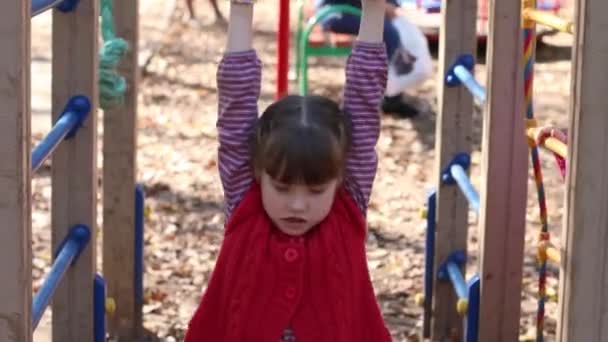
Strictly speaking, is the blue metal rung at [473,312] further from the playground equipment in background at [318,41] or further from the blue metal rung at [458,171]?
the playground equipment in background at [318,41]

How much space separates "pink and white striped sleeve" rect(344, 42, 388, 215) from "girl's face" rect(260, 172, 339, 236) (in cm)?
14

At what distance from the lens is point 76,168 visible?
3.82 metres

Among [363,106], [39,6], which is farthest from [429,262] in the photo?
[39,6]

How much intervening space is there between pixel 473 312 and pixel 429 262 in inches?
23.7

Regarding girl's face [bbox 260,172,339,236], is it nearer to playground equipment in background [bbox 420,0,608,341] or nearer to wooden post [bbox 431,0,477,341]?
playground equipment in background [bbox 420,0,608,341]

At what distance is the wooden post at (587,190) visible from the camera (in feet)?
8.12

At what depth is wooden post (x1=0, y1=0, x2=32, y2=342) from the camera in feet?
8.33

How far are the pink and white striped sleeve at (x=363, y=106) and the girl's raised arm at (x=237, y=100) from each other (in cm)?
22

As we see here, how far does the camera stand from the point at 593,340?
2.57 metres

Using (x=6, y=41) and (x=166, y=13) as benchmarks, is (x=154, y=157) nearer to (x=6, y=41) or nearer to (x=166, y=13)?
(x=166, y=13)

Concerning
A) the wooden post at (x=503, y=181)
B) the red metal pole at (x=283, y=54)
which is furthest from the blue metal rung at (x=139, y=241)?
the red metal pole at (x=283, y=54)

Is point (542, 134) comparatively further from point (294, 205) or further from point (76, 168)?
point (76, 168)

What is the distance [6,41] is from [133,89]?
6.97 feet

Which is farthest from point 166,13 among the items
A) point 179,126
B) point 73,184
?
point 73,184
